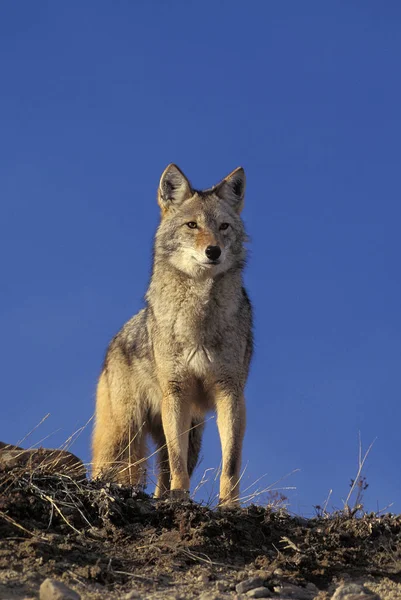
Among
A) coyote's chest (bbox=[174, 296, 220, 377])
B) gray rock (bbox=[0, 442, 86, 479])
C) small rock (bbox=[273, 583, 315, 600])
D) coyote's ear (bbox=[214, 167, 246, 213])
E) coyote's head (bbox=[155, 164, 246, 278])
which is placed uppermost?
coyote's ear (bbox=[214, 167, 246, 213])

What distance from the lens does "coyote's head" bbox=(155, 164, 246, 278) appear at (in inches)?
387

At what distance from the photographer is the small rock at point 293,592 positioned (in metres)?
5.81

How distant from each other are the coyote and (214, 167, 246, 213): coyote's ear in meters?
0.01

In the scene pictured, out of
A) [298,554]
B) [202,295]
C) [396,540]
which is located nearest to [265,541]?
[298,554]

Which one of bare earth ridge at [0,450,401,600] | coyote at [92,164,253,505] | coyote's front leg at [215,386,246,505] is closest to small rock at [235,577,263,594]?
bare earth ridge at [0,450,401,600]

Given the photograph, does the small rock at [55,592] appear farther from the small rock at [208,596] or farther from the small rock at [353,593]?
the small rock at [353,593]

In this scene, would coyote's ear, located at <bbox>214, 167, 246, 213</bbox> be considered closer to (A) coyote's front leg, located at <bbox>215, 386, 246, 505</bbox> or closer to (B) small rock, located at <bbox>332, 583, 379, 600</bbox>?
(A) coyote's front leg, located at <bbox>215, 386, 246, 505</bbox>

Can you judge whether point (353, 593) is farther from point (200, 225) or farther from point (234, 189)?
point (234, 189)

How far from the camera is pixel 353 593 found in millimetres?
5754

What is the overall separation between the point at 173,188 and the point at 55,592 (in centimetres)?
636

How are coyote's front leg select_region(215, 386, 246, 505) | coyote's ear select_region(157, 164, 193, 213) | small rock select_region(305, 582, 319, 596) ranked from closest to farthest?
1. small rock select_region(305, 582, 319, 596)
2. coyote's front leg select_region(215, 386, 246, 505)
3. coyote's ear select_region(157, 164, 193, 213)

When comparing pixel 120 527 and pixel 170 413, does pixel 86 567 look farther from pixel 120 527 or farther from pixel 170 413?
pixel 170 413

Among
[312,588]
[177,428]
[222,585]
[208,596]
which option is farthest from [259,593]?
[177,428]

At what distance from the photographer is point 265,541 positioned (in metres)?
6.85
